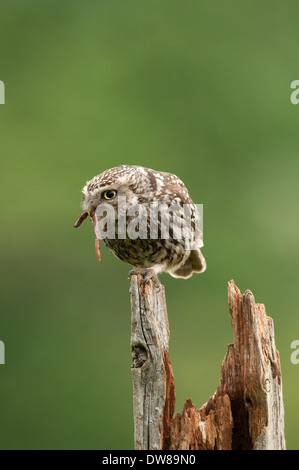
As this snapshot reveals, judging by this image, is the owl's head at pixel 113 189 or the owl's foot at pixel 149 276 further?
the owl's head at pixel 113 189

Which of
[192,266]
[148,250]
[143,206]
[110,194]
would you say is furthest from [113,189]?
[192,266]

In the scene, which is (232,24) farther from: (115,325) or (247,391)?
(247,391)

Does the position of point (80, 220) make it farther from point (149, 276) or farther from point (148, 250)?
point (148, 250)

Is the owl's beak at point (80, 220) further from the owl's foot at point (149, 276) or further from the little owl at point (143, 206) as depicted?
the owl's foot at point (149, 276)

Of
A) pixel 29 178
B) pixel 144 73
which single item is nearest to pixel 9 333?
pixel 29 178

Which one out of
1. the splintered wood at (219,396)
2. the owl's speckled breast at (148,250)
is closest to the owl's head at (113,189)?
the owl's speckled breast at (148,250)

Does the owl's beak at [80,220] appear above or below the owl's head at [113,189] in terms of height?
below

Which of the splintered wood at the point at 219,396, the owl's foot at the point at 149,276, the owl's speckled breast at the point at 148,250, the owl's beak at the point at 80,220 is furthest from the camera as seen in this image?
the owl's speckled breast at the point at 148,250

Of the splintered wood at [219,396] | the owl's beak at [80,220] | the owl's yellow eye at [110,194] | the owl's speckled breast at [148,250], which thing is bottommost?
the splintered wood at [219,396]
